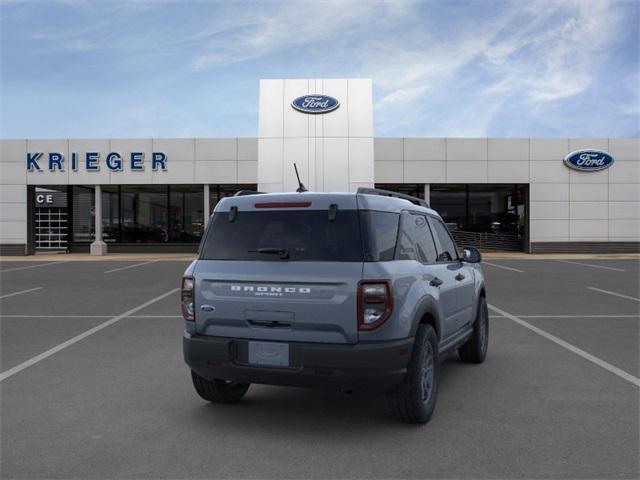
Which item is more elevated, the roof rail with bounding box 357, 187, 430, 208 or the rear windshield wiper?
the roof rail with bounding box 357, 187, 430, 208

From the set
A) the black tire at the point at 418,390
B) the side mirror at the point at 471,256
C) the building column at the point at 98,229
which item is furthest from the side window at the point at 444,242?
the building column at the point at 98,229

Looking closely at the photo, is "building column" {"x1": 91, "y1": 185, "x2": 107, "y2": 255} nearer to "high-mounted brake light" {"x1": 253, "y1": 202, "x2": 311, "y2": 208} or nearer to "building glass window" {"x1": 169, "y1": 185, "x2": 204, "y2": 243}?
"building glass window" {"x1": 169, "y1": 185, "x2": 204, "y2": 243}

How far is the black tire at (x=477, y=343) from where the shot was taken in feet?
20.3

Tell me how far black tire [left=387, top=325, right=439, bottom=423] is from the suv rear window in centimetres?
85

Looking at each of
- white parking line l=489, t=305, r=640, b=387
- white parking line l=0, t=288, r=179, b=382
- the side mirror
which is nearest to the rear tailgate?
the side mirror

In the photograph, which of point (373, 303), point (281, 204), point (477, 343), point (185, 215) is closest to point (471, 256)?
point (477, 343)

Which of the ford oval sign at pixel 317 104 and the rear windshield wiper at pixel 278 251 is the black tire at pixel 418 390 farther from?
the ford oval sign at pixel 317 104

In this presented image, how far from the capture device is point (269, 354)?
401 centimetres

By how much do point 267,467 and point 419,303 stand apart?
1579mm

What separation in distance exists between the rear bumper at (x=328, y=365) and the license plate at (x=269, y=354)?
0.03m

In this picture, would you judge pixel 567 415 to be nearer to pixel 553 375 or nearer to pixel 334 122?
pixel 553 375

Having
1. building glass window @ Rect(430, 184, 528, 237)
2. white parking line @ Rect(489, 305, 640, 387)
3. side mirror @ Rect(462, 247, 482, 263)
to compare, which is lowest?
white parking line @ Rect(489, 305, 640, 387)

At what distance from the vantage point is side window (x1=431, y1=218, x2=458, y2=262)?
5444 millimetres

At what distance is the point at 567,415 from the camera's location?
452 cm
